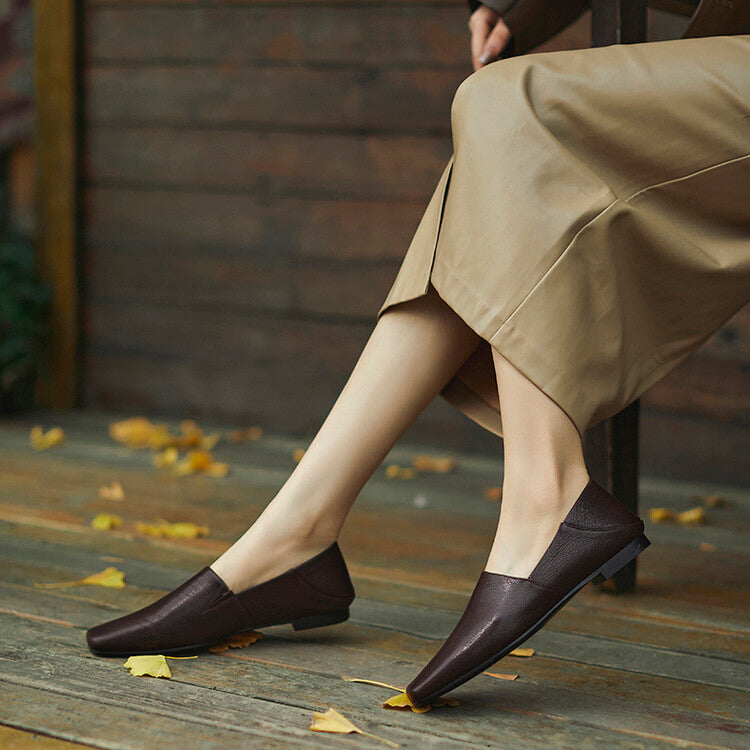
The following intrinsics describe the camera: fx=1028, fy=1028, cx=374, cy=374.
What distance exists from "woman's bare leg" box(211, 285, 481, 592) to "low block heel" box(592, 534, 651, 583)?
0.87 feet

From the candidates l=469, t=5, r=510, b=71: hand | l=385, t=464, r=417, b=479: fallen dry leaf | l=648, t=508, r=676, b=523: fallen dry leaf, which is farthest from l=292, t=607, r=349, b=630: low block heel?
l=385, t=464, r=417, b=479: fallen dry leaf

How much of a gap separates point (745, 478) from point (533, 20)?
42.7 inches

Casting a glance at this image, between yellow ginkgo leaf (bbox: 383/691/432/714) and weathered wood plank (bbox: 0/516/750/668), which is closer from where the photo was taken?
yellow ginkgo leaf (bbox: 383/691/432/714)

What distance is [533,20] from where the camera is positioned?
1.33 meters

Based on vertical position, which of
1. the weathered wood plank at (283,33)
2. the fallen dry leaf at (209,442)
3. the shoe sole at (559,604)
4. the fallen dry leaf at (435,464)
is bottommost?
the fallen dry leaf at (209,442)

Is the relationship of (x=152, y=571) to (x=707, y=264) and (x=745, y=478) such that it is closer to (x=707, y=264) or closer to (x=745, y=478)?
(x=707, y=264)

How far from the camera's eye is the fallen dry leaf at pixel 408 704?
96 cm

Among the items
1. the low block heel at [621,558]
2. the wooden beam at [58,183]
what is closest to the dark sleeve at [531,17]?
the low block heel at [621,558]

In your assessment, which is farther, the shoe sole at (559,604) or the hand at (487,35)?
the hand at (487,35)

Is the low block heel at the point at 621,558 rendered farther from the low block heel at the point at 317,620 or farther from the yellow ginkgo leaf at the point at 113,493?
the yellow ginkgo leaf at the point at 113,493

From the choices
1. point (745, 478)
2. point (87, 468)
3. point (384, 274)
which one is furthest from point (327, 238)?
point (745, 478)

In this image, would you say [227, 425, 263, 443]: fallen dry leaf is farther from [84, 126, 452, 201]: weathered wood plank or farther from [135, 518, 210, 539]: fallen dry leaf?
[135, 518, 210, 539]: fallen dry leaf

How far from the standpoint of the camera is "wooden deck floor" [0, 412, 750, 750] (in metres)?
0.92

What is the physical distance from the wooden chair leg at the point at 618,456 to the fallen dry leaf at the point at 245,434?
4.03 ft
